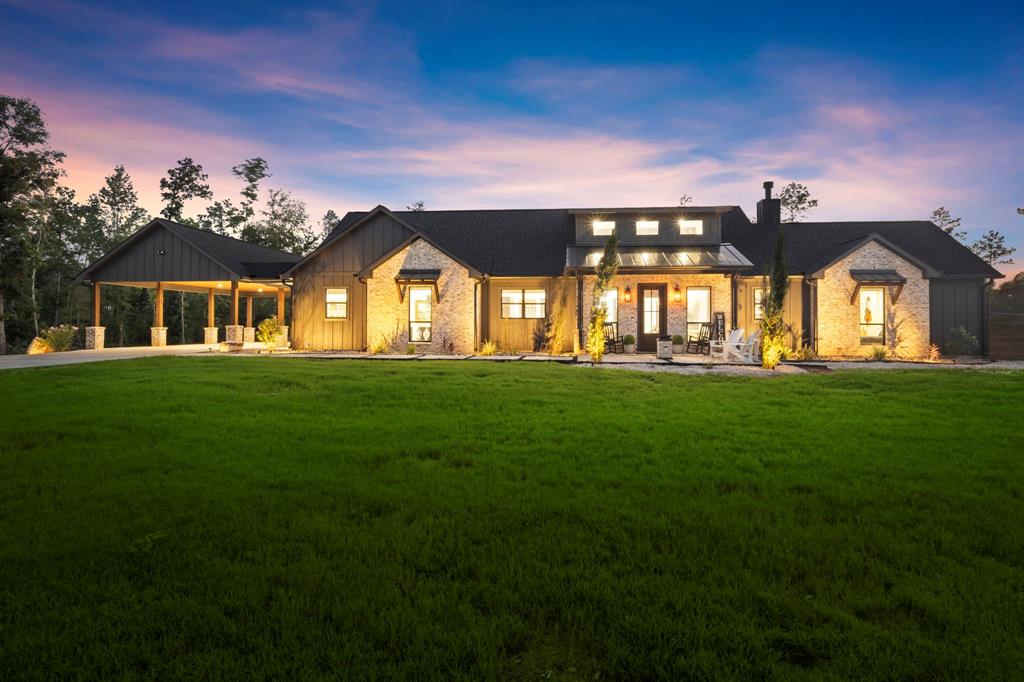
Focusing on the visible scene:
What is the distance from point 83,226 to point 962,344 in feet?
208

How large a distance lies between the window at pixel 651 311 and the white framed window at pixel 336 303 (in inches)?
459

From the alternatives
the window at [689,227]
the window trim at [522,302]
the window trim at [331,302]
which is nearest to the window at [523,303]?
the window trim at [522,302]

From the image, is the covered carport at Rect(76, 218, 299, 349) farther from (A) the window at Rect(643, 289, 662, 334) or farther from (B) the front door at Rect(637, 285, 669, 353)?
(A) the window at Rect(643, 289, 662, 334)

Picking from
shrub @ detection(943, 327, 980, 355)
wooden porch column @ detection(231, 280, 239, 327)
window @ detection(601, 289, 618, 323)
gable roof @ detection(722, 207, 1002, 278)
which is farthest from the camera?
wooden porch column @ detection(231, 280, 239, 327)

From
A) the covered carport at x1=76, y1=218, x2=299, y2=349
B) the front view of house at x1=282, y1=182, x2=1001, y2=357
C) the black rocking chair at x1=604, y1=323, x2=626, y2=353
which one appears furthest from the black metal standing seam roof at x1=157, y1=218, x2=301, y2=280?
the black rocking chair at x1=604, y1=323, x2=626, y2=353

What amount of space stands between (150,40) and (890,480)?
19.3 metres

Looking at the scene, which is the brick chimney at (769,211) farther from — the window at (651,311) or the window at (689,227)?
the window at (651,311)

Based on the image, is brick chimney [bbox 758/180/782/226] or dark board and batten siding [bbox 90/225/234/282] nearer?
dark board and batten siding [bbox 90/225/234/282]

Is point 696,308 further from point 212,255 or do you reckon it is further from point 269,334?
point 212,255

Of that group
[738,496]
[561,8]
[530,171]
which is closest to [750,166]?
[530,171]

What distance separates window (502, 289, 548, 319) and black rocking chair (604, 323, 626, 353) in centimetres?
306

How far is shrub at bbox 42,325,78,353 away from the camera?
827 inches

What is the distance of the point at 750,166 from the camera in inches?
1062

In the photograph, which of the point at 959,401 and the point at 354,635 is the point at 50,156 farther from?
the point at 959,401
